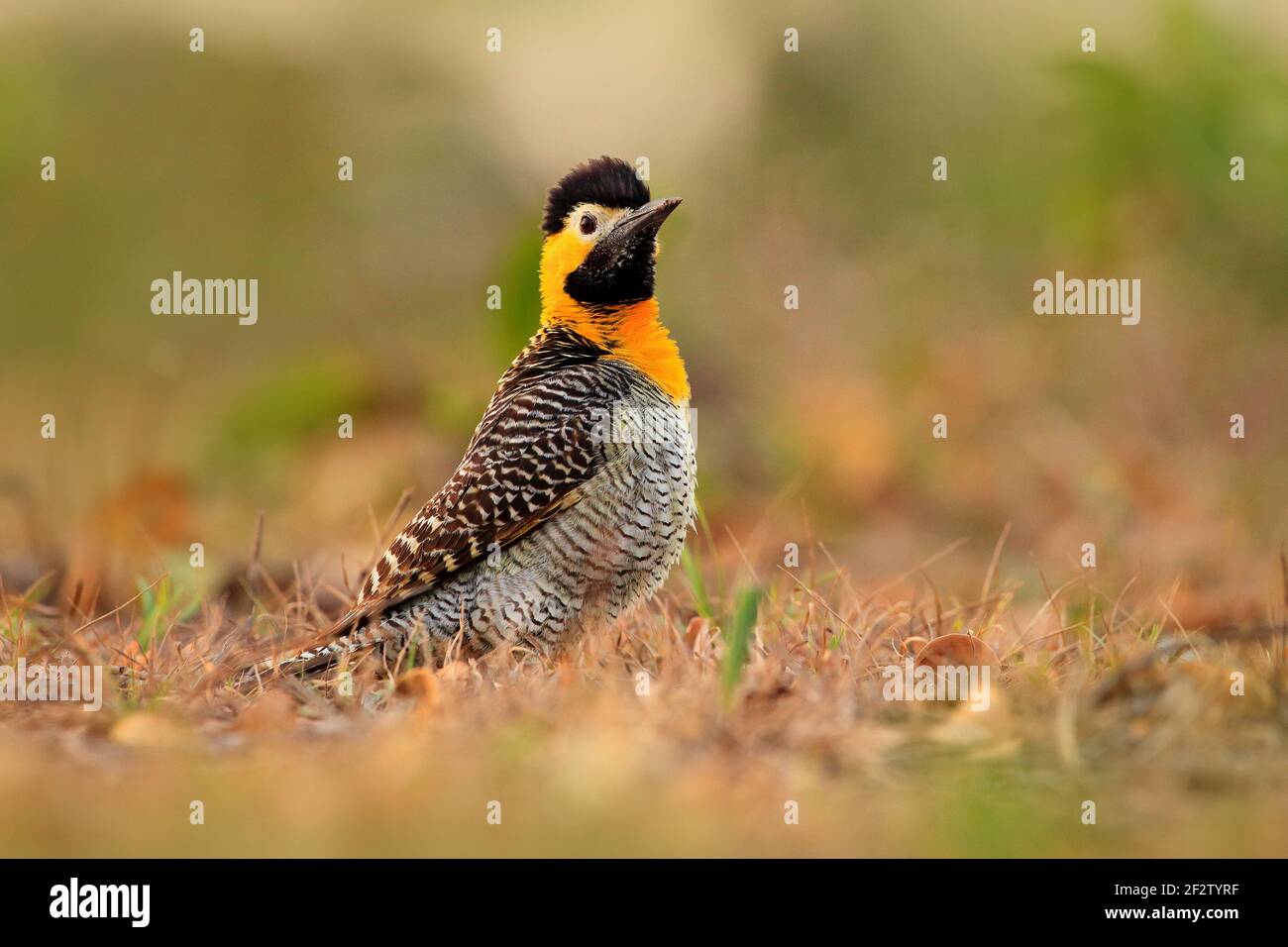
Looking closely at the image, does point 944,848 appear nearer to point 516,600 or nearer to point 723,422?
point 516,600

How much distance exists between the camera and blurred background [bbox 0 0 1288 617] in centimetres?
967

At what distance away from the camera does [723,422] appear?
1096 centimetres

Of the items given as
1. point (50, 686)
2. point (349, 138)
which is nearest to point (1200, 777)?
point (50, 686)

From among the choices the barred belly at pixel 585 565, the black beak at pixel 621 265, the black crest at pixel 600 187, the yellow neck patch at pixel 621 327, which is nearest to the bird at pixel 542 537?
the barred belly at pixel 585 565

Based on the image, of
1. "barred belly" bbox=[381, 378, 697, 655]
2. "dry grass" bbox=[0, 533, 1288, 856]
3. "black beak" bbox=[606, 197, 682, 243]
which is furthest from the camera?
"black beak" bbox=[606, 197, 682, 243]

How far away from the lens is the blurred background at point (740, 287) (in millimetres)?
9672

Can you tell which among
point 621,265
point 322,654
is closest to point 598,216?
point 621,265

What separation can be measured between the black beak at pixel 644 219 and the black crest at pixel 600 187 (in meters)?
0.07

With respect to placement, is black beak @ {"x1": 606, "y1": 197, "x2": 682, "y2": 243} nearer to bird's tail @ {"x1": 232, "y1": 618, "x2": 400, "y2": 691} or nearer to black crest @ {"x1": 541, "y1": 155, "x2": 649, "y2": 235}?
black crest @ {"x1": 541, "y1": 155, "x2": 649, "y2": 235}

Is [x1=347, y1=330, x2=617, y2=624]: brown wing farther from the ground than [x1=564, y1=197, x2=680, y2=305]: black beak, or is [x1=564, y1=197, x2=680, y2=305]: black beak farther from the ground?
[x1=564, y1=197, x2=680, y2=305]: black beak

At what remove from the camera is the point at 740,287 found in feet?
41.3

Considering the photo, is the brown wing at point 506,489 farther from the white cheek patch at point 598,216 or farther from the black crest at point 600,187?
the black crest at point 600,187

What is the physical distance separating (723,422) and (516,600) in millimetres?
5358

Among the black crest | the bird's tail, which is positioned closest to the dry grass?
the bird's tail
